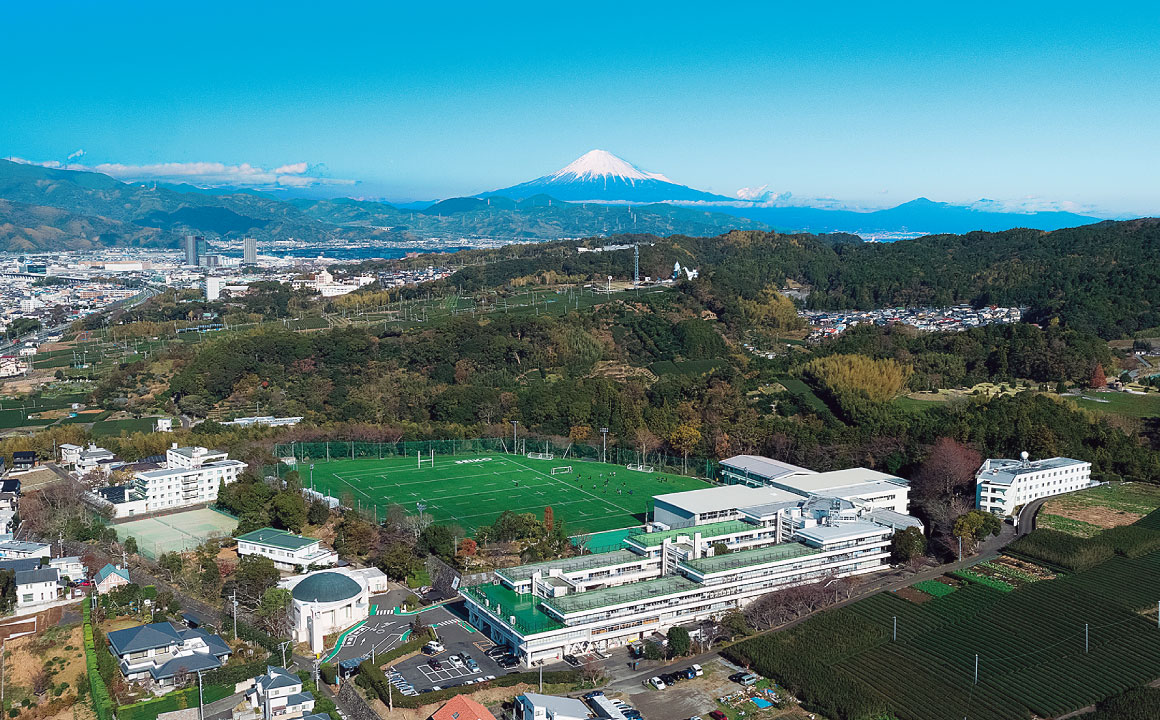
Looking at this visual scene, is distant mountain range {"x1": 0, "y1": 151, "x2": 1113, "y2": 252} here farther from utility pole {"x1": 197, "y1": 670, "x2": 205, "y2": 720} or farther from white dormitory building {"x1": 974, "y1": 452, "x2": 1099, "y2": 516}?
utility pole {"x1": 197, "y1": 670, "x2": 205, "y2": 720}

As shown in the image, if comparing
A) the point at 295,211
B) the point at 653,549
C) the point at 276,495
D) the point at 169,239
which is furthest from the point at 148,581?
the point at 295,211

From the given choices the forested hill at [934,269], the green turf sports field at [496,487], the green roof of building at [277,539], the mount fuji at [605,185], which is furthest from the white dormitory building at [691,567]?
the mount fuji at [605,185]

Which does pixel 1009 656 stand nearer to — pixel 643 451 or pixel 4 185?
pixel 643 451

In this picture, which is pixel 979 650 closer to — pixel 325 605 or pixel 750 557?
pixel 750 557

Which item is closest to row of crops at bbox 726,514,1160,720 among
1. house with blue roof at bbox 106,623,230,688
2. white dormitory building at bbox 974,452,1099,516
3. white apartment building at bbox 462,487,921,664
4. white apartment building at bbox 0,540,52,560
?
white apartment building at bbox 462,487,921,664

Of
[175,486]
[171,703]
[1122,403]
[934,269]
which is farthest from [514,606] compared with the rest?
[934,269]

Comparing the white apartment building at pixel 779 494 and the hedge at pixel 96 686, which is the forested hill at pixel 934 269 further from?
the hedge at pixel 96 686
